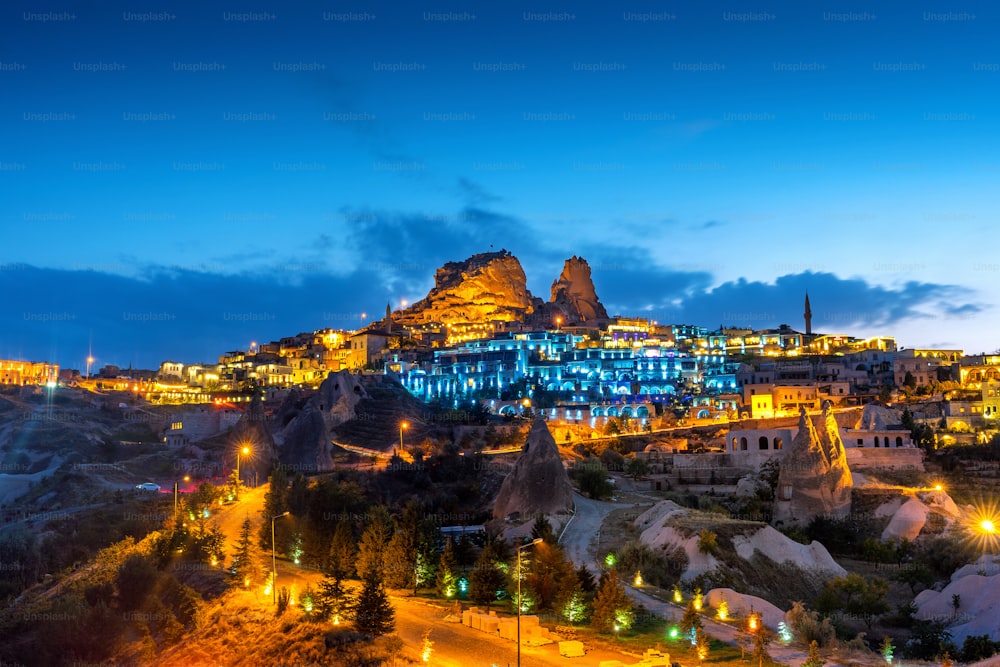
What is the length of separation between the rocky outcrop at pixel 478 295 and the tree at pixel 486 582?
378ft

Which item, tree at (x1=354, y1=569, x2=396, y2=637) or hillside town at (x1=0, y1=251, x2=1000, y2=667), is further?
hillside town at (x1=0, y1=251, x2=1000, y2=667)

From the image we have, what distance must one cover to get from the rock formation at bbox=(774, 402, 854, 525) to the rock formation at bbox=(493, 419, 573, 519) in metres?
12.4

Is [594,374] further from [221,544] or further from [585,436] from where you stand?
[221,544]

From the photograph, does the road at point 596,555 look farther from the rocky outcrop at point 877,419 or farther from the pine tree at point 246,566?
the rocky outcrop at point 877,419

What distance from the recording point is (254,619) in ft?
88.6

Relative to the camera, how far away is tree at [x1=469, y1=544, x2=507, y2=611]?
1105 inches

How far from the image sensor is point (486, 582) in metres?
28.1

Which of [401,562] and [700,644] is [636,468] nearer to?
[401,562]

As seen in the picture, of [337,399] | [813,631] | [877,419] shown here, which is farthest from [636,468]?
[813,631]

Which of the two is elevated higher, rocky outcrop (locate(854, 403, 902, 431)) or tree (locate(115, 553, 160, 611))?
rocky outcrop (locate(854, 403, 902, 431))

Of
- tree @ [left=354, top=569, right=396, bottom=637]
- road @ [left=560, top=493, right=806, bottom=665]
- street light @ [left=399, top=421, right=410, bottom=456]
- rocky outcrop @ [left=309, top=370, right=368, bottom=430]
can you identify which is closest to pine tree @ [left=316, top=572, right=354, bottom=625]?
tree @ [left=354, top=569, right=396, bottom=637]

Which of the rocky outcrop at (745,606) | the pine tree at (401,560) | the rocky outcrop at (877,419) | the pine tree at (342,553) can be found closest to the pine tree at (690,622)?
the rocky outcrop at (745,606)

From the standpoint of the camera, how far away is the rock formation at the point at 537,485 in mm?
43062

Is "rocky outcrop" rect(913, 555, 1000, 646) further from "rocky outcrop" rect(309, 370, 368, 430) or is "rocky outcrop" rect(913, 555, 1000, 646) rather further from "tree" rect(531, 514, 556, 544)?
"rocky outcrop" rect(309, 370, 368, 430)
